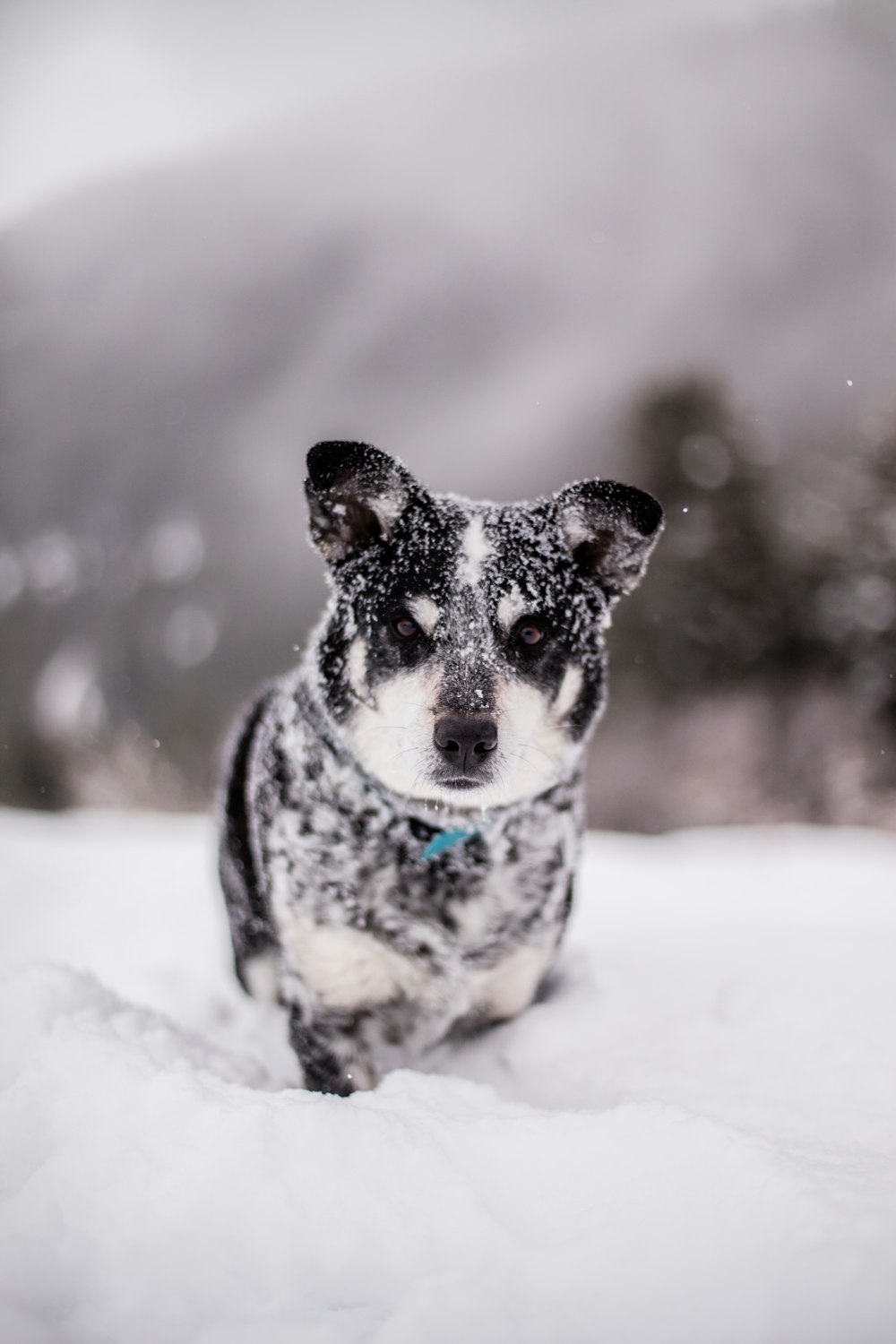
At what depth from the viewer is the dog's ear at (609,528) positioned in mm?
2732

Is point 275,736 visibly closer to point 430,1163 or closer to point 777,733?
point 430,1163

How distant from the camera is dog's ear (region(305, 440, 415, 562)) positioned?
263 centimetres

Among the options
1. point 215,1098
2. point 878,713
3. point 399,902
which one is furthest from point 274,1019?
point 878,713

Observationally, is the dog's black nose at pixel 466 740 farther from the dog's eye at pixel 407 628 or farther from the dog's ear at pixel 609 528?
the dog's ear at pixel 609 528

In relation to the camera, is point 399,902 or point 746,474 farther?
point 746,474

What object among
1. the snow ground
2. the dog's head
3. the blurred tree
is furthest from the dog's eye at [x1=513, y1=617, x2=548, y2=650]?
the blurred tree

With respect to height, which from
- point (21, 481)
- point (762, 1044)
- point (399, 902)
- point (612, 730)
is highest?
point (21, 481)

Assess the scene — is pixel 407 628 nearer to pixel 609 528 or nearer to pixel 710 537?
pixel 609 528

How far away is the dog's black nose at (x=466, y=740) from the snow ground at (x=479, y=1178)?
878mm

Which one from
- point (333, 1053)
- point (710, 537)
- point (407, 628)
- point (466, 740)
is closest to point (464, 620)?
point (407, 628)

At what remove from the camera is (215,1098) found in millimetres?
1915

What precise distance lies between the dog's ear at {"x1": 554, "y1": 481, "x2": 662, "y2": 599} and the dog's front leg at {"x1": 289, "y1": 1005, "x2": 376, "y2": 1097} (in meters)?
→ 1.74

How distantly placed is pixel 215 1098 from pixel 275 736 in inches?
52.6

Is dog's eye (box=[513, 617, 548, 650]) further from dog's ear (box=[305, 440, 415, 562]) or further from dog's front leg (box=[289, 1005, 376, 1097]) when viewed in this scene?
dog's front leg (box=[289, 1005, 376, 1097])
